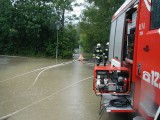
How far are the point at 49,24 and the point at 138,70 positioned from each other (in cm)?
2357

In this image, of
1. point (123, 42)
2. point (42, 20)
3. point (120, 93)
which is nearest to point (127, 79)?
point (120, 93)

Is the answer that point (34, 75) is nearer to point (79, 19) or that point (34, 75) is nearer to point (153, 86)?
point (153, 86)

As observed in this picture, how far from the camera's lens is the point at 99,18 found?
2822 cm

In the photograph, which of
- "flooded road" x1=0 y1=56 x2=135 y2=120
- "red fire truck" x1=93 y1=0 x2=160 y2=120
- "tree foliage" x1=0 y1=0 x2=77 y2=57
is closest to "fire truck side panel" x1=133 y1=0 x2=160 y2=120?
"red fire truck" x1=93 y1=0 x2=160 y2=120

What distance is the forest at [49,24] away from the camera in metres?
28.2

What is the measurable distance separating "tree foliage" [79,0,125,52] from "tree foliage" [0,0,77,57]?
1.38 m

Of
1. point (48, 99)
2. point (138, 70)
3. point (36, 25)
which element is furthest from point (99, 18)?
point (138, 70)

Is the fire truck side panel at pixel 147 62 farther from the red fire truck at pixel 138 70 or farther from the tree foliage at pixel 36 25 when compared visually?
the tree foliage at pixel 36 25

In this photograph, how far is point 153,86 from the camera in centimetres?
429

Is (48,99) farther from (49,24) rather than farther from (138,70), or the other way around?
(49,24)

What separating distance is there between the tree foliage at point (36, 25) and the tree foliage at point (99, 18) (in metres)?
1.38

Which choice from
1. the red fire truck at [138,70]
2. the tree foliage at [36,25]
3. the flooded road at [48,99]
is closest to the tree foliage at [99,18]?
the tree foliage at [36,25]

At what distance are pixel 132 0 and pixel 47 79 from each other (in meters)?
8.05

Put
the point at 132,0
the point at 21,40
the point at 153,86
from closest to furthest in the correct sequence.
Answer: the point at 153,86 → the point at 132,0 → the point at 21,40
